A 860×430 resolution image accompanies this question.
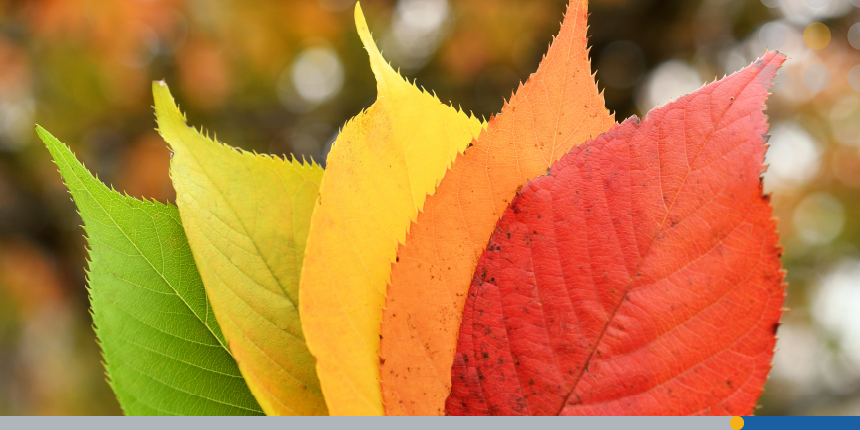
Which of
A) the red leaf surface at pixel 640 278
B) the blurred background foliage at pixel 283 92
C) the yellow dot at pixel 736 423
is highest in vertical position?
the blurred background foliage at pixel 283 92

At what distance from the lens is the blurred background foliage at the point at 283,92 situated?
107 inches

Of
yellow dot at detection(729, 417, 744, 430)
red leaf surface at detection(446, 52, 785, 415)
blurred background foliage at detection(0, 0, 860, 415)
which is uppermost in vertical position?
blurred background foliage at detection(0, 0, 860, 415)

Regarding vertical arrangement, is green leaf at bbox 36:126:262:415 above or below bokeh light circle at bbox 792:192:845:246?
below

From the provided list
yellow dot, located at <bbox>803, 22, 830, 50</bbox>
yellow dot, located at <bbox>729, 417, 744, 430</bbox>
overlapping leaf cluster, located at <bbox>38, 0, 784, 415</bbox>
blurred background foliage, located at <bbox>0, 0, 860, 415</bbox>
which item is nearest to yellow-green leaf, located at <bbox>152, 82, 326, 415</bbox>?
overlapping leaf cluster, located at <bbox>38, 0, 784, 415</bbox>

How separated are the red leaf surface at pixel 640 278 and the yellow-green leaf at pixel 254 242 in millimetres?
95

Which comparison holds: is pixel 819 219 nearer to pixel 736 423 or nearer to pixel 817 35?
pixel 817 35

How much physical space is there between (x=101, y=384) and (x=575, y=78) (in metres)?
3.98

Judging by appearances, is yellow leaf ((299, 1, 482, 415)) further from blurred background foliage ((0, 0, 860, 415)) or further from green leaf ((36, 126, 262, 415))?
blurred background foliage ((0, 0, 860, 415))

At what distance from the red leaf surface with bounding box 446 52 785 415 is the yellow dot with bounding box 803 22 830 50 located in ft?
11.5

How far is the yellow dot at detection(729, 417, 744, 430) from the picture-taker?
0.26 m

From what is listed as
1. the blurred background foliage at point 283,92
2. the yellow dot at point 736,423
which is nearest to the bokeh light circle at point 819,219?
the blurred background foliage at point 283,92

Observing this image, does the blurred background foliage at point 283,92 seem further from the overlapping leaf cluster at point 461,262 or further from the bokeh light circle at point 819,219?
the overlapping leaf cluster at point 461,262

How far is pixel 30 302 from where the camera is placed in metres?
3.17

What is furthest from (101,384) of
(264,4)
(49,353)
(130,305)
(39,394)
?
(130,305)
